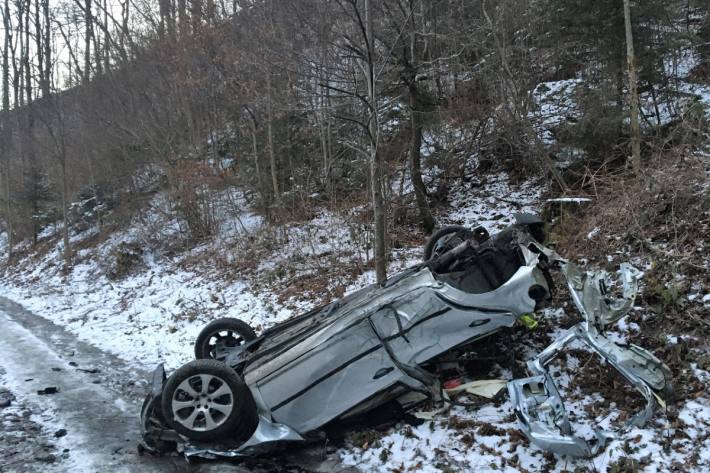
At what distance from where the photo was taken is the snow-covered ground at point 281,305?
3.85 m

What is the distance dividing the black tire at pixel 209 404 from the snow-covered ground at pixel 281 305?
968 mm

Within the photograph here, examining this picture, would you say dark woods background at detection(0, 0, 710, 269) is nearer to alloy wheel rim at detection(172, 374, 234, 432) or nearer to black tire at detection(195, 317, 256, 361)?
black tire at detection(195, 317, 256, 361)

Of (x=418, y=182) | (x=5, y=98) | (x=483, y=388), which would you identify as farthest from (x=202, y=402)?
(x=5, y=98)

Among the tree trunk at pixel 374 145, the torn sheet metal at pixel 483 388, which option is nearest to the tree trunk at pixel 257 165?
the tree trunk at pixel 374 145

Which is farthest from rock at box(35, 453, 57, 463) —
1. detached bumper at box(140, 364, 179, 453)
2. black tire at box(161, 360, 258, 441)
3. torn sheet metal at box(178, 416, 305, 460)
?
torn sheet metal at box(178, 416, 305, 460)

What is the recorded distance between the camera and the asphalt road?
441cm

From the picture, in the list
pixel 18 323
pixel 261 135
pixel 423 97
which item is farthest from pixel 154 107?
pixel 423 97

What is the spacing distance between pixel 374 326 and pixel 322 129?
1020 centimetres

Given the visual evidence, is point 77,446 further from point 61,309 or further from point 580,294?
point 61,309

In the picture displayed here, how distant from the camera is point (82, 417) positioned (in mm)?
5539

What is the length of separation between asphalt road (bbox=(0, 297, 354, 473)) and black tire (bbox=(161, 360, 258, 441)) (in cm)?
28

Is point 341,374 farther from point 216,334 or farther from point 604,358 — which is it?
point 216,334

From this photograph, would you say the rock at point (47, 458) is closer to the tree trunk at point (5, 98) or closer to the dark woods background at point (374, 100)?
the dark woods background at point (374, 100)

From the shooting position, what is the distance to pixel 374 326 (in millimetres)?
4523
